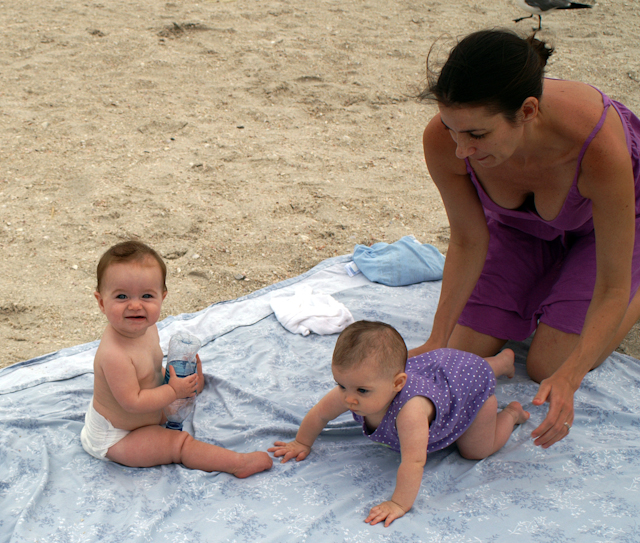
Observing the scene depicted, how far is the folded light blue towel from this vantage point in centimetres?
333

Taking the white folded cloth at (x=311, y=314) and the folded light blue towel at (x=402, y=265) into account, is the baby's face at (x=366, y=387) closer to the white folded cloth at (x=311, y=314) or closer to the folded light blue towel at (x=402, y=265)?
the white folded cloth at (x=311, y=314)

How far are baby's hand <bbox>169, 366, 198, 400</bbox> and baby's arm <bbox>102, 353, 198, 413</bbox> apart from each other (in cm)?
2

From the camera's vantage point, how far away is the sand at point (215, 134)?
3514mm

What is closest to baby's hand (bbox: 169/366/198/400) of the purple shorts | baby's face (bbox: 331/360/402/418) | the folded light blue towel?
baby's face (bbox: 331/360/402/418)

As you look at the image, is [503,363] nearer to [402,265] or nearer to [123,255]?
[402,265]

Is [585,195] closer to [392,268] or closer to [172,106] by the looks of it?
[392,268]

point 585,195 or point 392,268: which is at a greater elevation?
point 585,195

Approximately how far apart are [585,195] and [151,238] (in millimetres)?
2428

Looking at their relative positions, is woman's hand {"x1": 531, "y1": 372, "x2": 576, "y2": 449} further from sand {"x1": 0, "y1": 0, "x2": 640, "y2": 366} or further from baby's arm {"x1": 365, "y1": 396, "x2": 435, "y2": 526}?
sand {"x1": 0, "y1": 0, "x2": 640, "y2": 366}

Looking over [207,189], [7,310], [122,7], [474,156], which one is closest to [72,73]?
[122,7]

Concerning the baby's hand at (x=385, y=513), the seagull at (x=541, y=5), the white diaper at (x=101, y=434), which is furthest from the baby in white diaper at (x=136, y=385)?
the seagull at (x=541, y=5)

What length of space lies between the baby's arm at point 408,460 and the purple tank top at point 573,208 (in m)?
0.95

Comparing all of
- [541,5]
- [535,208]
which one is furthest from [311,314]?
[541,5]

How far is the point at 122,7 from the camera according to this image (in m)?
6.90
